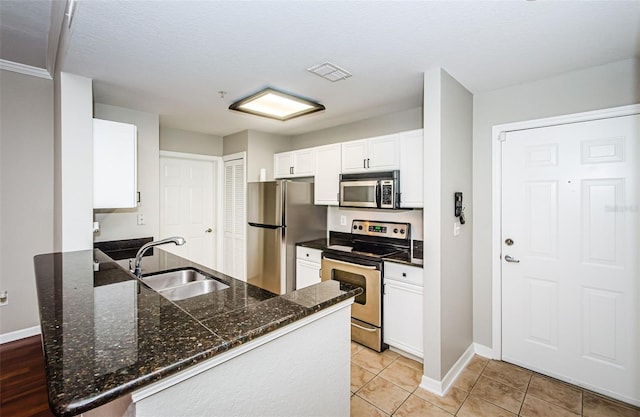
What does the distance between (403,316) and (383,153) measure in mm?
1572

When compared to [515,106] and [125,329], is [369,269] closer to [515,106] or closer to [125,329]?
[515,106]

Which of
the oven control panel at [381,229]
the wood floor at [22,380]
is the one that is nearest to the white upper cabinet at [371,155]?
the oven control panel at [381,229]

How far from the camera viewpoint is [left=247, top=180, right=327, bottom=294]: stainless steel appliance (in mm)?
3691

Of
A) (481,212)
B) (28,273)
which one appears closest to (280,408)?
(481,212)

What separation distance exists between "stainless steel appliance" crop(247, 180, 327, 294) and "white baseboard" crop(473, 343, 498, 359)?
205 cm

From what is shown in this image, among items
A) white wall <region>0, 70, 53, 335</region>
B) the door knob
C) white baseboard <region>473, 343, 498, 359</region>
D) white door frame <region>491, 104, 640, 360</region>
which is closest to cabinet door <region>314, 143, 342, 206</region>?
white door frame <region>491, 104, 640, 360</region>

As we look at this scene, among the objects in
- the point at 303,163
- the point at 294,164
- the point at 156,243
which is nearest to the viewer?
the point at 156,243

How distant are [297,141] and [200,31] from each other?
9.56 ft

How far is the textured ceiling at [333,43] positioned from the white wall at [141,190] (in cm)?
50

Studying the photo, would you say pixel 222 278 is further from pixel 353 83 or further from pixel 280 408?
pixel 353 83

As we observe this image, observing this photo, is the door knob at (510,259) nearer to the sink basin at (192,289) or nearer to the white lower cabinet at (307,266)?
the white lower cabinet at (307,266)

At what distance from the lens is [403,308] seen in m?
2.72

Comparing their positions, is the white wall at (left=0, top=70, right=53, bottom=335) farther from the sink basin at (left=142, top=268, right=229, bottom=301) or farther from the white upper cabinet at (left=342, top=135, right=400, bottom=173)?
the white upper cabinet at (left=342, top=135, right=400, bottom=173)

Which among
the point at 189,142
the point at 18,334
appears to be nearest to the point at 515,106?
the point at 189,142
